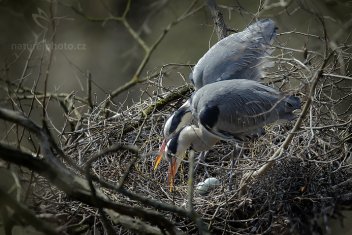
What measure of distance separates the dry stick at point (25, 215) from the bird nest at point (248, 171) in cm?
108

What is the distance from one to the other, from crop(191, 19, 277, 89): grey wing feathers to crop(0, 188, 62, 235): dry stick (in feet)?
7.37

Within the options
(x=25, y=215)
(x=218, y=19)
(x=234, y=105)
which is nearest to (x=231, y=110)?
(x=234, y=105)

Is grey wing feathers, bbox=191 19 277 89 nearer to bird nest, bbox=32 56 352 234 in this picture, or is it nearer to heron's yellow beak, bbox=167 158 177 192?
bird nest, bbox=32 56 352 234

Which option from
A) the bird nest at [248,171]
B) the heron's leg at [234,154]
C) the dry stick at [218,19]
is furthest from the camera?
the dry stick at [218,19]

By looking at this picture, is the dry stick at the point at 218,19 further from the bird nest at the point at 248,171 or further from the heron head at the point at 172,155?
the heron head at the point at 172,155

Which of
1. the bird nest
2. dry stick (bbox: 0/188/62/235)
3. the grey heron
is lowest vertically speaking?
the bird nest

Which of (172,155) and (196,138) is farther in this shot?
(196,138)

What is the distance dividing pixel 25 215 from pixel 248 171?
178 centimetres

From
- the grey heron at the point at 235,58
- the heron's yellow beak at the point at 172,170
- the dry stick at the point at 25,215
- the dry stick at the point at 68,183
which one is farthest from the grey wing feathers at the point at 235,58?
the dry stick at the point at 25,215

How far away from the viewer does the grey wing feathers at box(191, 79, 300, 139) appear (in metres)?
3.87

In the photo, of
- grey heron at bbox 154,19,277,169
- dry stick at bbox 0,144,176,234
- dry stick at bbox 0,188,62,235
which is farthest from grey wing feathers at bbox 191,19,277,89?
dry stick at bbox 0,188,62,235

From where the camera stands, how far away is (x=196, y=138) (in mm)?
4133

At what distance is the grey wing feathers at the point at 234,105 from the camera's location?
152 inches

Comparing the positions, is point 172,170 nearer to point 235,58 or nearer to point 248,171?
point 248,171
